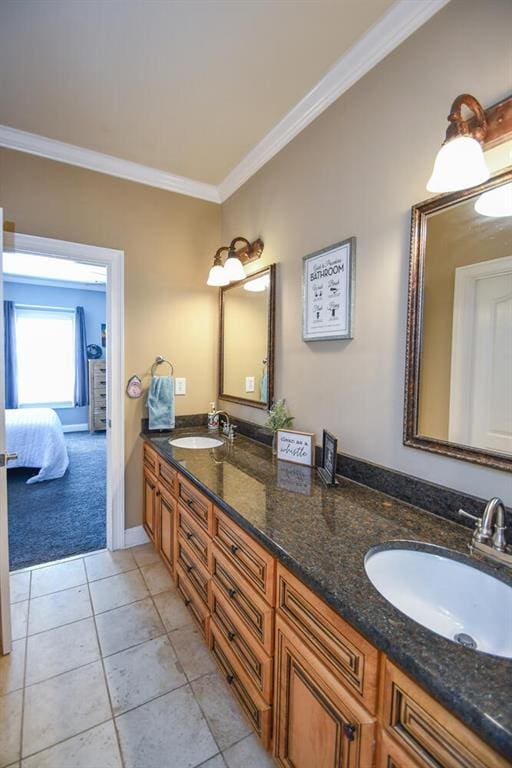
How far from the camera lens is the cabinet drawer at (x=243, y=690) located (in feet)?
3.63

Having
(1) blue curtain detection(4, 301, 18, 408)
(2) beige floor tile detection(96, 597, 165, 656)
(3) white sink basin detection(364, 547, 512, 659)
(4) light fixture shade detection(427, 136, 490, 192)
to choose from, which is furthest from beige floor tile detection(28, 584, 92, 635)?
(1) blue curtain detection(4, 301, 18, 408)

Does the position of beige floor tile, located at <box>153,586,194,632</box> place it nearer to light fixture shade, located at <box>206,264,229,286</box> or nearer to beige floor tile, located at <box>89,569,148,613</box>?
beige floor tile, located at <box>89,569,148,613</box>

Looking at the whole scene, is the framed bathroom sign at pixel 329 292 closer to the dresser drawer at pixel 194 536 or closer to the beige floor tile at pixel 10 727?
the dresser drawer at pixel 194 536

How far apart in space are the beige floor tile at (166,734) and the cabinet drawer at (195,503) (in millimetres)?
654

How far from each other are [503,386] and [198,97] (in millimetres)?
1856

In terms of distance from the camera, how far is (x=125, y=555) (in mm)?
2408

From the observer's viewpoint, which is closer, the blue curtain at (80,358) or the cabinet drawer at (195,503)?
the cabinet drawer at (195,503)

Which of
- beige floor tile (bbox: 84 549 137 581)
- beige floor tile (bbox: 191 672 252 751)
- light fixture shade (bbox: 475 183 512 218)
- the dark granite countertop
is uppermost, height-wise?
light fixture shade (bbox: 475 183 512 218)

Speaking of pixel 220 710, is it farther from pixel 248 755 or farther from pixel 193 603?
pixel 193 603

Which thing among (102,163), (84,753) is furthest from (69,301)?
(84,753)

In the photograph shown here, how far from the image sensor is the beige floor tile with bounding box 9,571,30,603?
1.98m

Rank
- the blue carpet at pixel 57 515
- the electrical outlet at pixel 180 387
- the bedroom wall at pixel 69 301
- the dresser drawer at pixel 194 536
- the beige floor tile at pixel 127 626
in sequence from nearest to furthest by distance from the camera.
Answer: the dresser drawer at pixel 194 536
the beige floor tile at pixel 127 626
the blue carpet at pixel 57 515
the electrical outlet at pixel 180 387
the bedroom wall at pixel 69 301

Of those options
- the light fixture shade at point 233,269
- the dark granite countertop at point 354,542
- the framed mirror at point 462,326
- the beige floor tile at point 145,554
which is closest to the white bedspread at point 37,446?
the beige floor tile at point 145,554

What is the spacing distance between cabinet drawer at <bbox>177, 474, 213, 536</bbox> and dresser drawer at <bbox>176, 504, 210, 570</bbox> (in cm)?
3
